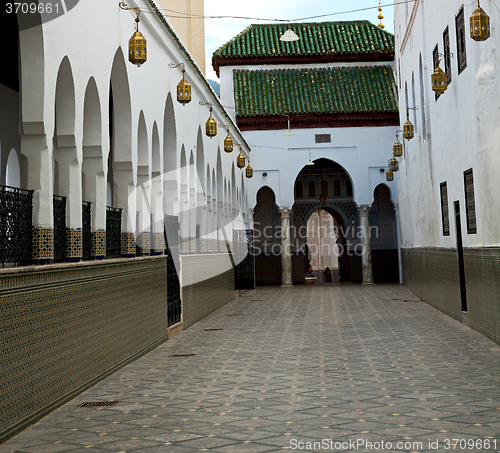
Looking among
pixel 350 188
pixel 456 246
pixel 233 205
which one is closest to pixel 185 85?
pixel 456 246

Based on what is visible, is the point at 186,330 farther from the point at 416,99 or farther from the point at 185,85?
the point at 416,99

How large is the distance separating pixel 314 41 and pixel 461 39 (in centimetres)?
1523

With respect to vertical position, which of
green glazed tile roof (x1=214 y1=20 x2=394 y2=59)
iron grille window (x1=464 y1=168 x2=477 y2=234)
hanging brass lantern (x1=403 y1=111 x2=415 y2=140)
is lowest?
iron grille window (x1=464 y1=168 x2=477 y2=234)

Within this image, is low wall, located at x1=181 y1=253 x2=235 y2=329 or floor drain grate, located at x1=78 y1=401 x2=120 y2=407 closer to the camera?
floor drain grate, located at x1=78 y1=401 x2=120 y2=407

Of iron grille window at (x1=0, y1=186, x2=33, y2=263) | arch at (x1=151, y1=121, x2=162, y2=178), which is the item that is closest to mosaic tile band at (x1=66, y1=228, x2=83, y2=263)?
iron grille window at (x1=0, y1=186, x2=33, y2=263)

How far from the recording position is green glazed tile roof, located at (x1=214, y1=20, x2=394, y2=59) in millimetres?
23531

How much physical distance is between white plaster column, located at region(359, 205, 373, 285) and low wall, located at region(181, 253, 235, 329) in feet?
21.5

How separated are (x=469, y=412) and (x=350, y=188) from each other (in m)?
20.7

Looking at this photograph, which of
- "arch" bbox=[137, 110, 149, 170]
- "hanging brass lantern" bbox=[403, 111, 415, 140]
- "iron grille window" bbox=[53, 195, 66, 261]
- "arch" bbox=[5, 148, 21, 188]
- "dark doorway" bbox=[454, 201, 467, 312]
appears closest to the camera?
"iron grille window" bbox=[53, 195, 66, 261]

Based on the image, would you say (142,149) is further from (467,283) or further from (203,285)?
(467,283)

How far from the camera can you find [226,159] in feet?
59.1

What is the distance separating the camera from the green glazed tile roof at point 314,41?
23.5m

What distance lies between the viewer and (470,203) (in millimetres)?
9531

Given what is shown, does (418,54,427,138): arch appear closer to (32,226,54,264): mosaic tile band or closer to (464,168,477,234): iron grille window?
(464,168,477,234): iron grille window
